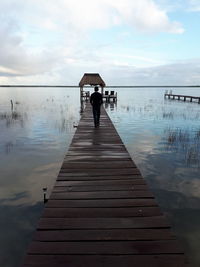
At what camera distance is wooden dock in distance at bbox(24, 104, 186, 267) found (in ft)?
10.6

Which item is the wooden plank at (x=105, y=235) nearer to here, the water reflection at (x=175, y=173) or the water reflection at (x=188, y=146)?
the water reflection at (x=175, y=173)

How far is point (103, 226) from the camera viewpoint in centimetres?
405

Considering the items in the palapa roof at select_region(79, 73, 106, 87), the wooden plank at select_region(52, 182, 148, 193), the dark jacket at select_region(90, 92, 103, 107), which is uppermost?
the palapa roof at select_region(79, 73, 106, 87)

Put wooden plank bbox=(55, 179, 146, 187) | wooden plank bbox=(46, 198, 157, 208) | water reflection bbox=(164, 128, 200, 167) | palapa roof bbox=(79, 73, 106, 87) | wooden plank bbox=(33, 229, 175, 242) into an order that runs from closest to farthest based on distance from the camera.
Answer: wooden plank bbox=(33, 229, 175, 242) < wooden plank bbox=(46, 198, 157, 208) < wooden plank bbox=(55, 179, 146, 187) < water reflection bbox=(164, 128, 200, 167) < palapa roof bbox=(79, 73, 106, 87)

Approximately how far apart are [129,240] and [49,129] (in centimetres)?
1661

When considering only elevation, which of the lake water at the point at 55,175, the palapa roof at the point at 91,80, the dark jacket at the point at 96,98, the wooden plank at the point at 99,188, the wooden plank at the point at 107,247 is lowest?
the lake water at the point at 55,175

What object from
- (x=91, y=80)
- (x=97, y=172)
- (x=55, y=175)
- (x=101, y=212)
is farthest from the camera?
(x=91, y=80)

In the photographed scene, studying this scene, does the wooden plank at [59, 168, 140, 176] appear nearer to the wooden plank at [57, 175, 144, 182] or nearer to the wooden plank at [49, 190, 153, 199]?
the wooden plank at [57, 175, 144, 182]

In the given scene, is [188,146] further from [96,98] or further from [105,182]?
[105,182]

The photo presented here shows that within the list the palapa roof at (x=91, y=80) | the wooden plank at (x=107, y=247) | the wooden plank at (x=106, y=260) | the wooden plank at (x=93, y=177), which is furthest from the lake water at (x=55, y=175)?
the palapa roof at (x=91, y=80)

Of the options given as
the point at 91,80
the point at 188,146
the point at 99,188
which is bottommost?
the point at 188,146

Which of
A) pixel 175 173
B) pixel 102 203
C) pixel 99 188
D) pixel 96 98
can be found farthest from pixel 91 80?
pixel 102 203

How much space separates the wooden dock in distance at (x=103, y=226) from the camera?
3.24m

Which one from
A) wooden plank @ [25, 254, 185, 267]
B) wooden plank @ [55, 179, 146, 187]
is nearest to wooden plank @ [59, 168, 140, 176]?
wooden plank @ [55, 179, 146, 187]
